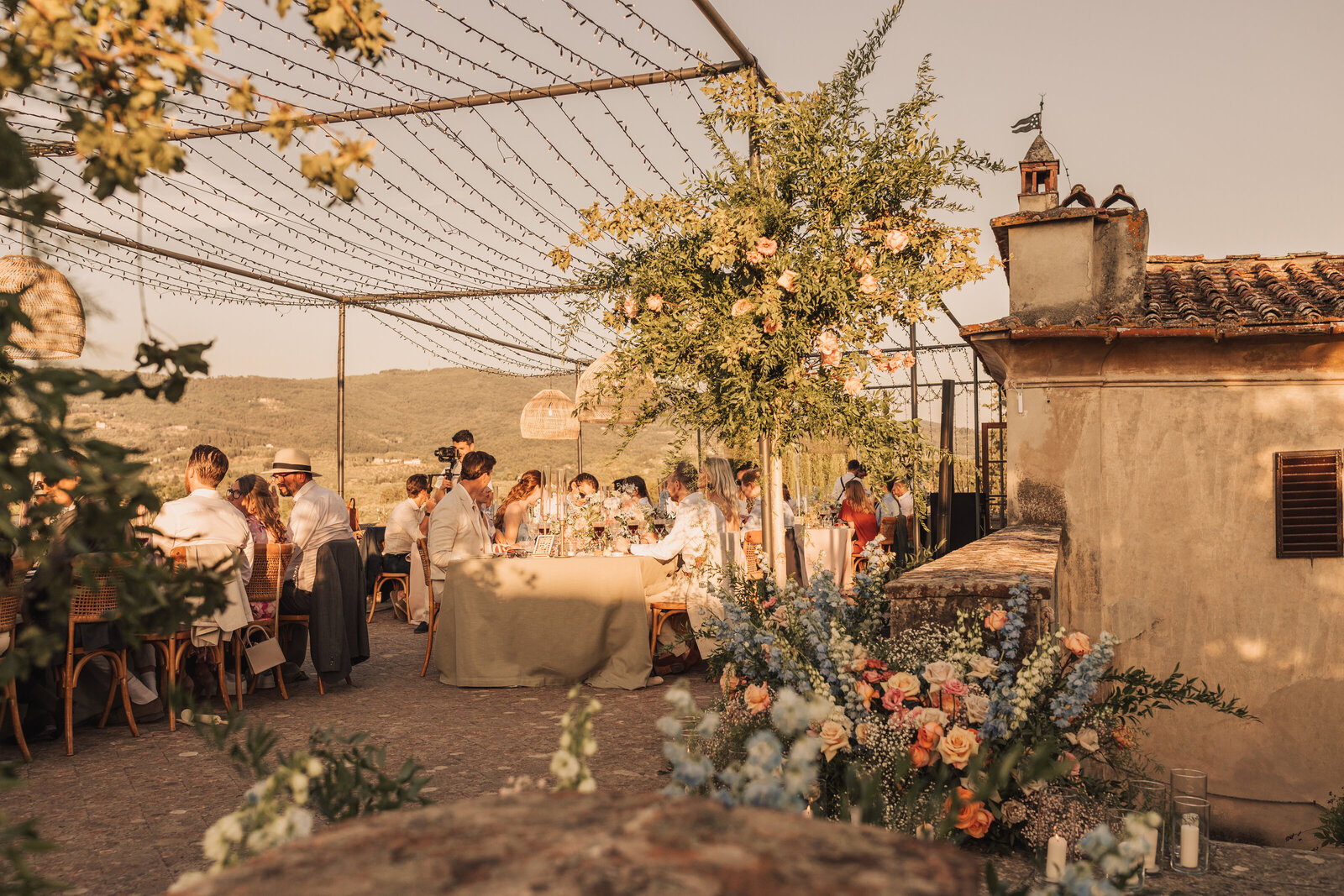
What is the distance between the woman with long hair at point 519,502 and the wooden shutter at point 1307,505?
6171 mm

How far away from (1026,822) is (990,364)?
23.4 feet

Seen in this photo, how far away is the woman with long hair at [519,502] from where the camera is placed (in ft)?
28.3

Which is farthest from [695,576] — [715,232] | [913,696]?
[913,696]

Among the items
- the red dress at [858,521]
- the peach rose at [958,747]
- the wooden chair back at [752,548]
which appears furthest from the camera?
the red dress at [858,521]

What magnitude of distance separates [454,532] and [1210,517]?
6.13 meters

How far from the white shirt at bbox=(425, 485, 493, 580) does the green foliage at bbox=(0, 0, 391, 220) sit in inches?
228

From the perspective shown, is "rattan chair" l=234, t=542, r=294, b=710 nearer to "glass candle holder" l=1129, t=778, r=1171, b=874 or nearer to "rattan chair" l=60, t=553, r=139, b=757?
"rattan chair" l=60, t=553, r=139, b=757

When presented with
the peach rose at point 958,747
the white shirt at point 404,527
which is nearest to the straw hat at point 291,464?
the white shirt at point 404,527

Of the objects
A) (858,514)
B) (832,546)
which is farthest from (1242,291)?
(832,546)

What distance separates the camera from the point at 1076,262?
820 centimetres

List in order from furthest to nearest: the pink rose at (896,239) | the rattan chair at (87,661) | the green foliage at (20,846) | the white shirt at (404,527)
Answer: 1. the white shirt at (404,527)
2. the pink rose at (896,239)
3. the rattan chair at (87,661)
4. the green foliage at (20,846)

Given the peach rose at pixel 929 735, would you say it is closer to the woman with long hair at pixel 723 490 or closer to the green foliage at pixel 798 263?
the green foliage at pixel 798 263

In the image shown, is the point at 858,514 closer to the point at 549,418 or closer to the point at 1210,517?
the point at 1210,517

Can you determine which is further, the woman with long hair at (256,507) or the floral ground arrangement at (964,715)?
the woman with long hair at (256,507)
